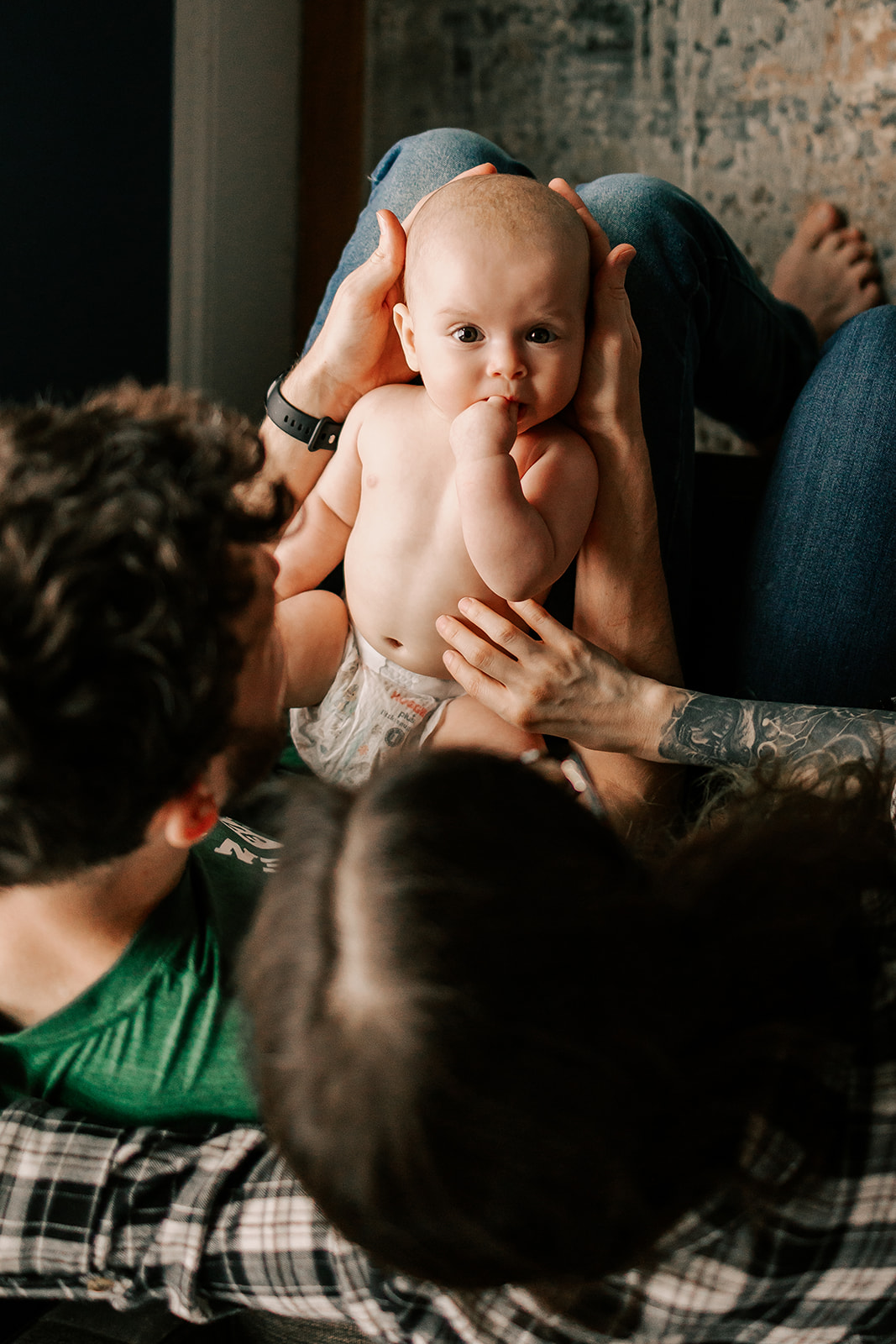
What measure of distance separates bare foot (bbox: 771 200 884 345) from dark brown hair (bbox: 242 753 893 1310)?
1.46 m

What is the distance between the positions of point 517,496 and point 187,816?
1.66ft

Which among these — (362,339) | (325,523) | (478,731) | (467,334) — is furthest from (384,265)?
(478,731)

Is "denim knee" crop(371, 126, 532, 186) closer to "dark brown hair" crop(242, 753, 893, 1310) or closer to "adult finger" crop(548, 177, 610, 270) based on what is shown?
"adult finger" crop(548, 177, 610, 270)

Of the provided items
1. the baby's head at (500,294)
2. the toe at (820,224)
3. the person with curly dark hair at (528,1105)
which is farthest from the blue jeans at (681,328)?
the person with curly dark hair at (528,1105)

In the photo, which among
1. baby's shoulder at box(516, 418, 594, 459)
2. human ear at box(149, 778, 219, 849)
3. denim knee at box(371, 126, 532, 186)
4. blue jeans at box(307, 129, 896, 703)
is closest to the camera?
human ear at box(149, 778, 219, 849)

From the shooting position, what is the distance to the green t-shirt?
761mm

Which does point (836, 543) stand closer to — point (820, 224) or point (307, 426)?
point (307, 426)

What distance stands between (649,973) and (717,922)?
0.25 feet

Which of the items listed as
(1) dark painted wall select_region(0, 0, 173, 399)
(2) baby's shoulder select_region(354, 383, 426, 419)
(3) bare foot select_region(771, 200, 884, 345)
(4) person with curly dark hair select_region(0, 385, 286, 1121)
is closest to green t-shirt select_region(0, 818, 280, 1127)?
(4) person with curly dark hair select_region(0, 385, 286, 1121)

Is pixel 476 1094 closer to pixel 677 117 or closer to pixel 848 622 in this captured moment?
pixel 848 622

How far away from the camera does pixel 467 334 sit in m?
1.02

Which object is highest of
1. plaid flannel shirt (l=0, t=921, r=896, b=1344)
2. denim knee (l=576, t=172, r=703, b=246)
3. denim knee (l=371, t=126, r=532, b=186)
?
denim knee (l=371, t=126, r=532, b=186)

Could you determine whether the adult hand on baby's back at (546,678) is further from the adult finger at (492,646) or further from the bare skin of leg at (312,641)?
the bare skin of leg at (312,641)

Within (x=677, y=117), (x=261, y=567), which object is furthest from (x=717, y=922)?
(x=677, y=117)
